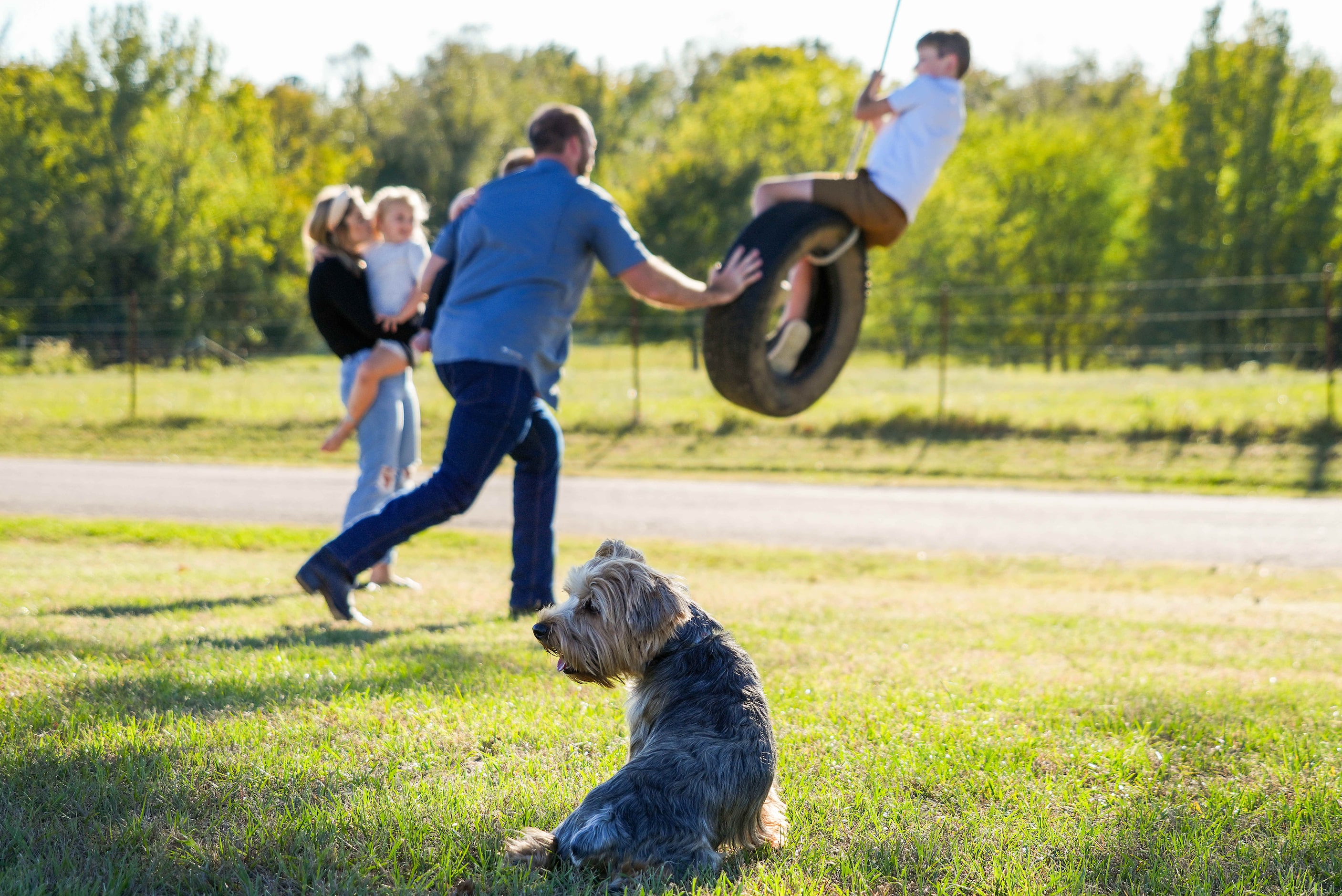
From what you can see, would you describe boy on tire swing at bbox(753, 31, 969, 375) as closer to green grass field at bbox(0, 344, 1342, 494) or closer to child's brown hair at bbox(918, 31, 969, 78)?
child's brown hair at bbox(918, 31, 969, 78)

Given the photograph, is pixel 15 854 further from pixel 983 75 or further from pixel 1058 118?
pixel 983 75

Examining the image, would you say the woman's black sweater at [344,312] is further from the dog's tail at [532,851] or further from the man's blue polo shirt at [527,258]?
the dog's tail at [532,851]

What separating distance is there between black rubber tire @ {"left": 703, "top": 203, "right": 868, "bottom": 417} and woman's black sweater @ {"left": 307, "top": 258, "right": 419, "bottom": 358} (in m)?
2.38

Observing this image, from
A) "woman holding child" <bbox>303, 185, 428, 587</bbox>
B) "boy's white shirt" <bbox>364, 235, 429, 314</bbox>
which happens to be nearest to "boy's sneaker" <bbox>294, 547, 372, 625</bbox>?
"woman holding child" <bbox>303, 185, 428, 587</bbox>

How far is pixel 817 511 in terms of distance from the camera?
42.6 ft

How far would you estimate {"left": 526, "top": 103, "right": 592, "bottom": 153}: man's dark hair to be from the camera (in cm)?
579

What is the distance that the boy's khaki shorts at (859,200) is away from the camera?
6016mm

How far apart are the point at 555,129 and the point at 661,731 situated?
3727 millimetres

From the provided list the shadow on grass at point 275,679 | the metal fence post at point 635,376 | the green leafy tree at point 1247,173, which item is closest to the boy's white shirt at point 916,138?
the shadow on grass at point 275,679

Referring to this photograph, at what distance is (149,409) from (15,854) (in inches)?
827

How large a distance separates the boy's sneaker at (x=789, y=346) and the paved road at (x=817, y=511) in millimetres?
4992

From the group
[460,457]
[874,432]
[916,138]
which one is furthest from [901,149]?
[874,432]

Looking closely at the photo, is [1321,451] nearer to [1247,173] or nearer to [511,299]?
A: [511,299]

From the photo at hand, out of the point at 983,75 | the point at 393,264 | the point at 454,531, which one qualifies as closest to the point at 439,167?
the point at 983,75
